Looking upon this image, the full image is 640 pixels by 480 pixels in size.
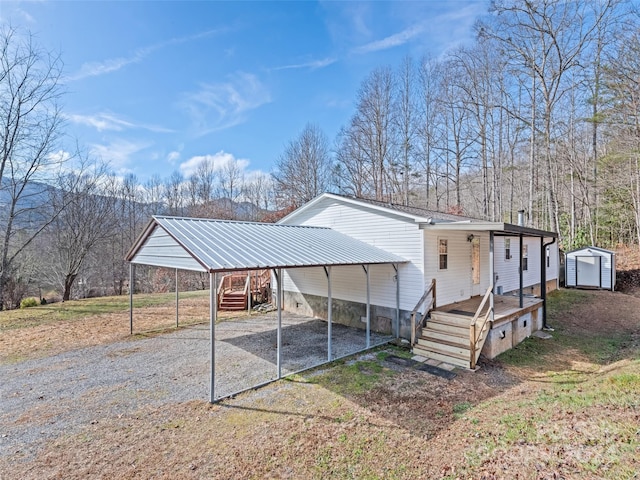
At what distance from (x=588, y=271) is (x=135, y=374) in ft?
66.2

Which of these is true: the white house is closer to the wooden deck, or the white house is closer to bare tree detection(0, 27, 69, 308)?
the wooden deck

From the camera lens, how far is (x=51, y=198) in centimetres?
1636

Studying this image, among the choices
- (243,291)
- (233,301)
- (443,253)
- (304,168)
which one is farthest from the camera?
(304,168)

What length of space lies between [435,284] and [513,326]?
224 centimetres

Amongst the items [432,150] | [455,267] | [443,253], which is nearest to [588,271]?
[455,267]

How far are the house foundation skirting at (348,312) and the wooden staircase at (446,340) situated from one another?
2.41 feet

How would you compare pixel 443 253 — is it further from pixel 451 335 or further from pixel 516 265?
pixel 516 265

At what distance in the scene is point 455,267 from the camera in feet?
31.1

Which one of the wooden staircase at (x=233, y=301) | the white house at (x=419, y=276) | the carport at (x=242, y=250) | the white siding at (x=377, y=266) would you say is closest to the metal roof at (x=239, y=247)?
the carport at (x=242, y=250)

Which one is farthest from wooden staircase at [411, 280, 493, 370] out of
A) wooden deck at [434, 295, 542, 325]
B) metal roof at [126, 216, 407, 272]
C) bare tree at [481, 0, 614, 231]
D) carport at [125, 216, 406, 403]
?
bare tree at [481, 0, 614, 231]

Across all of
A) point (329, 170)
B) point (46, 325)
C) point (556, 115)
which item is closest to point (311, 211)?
point (46, 325)

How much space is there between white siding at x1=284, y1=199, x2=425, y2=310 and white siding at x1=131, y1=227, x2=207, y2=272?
5196mm

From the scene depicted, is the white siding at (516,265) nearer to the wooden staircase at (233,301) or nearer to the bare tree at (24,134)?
the wooden staircase at (233,301)

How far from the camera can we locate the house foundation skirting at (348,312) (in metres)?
8.84
